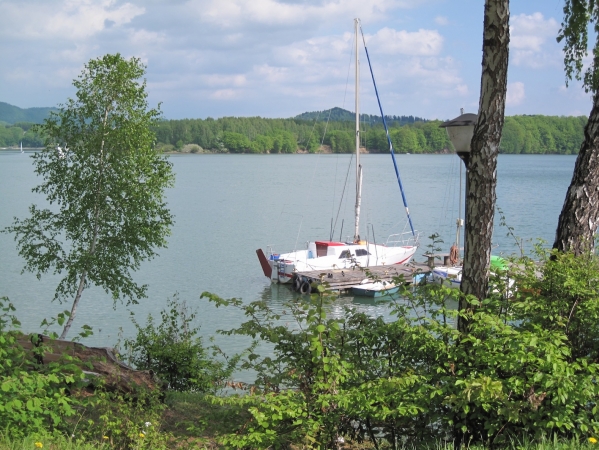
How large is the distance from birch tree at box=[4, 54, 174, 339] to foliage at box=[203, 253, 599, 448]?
8567mm

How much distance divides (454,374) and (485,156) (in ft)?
6.02

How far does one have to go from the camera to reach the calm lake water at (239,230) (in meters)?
21.3

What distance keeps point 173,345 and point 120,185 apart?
15.9 ft

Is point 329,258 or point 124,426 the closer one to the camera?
point 124,426

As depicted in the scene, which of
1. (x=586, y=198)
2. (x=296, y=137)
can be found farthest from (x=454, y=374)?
(x=296, y=137)

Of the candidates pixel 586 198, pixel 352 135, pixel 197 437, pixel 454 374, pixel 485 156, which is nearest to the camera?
pixel 454 374

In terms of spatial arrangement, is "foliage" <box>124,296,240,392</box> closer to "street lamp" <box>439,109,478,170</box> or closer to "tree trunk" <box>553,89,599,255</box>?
"street lamp" <box>439,109,478,170</box>

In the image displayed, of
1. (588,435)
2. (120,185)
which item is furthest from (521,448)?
(120,185)

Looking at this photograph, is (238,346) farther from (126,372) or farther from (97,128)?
(126,372)

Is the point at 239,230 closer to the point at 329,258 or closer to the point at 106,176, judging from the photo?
the point at 329,258

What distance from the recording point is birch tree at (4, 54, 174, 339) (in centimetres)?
1384

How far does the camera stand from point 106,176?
13.9 metres

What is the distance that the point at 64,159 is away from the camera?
46.9 ft

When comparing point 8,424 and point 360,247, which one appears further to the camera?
point 360,247
